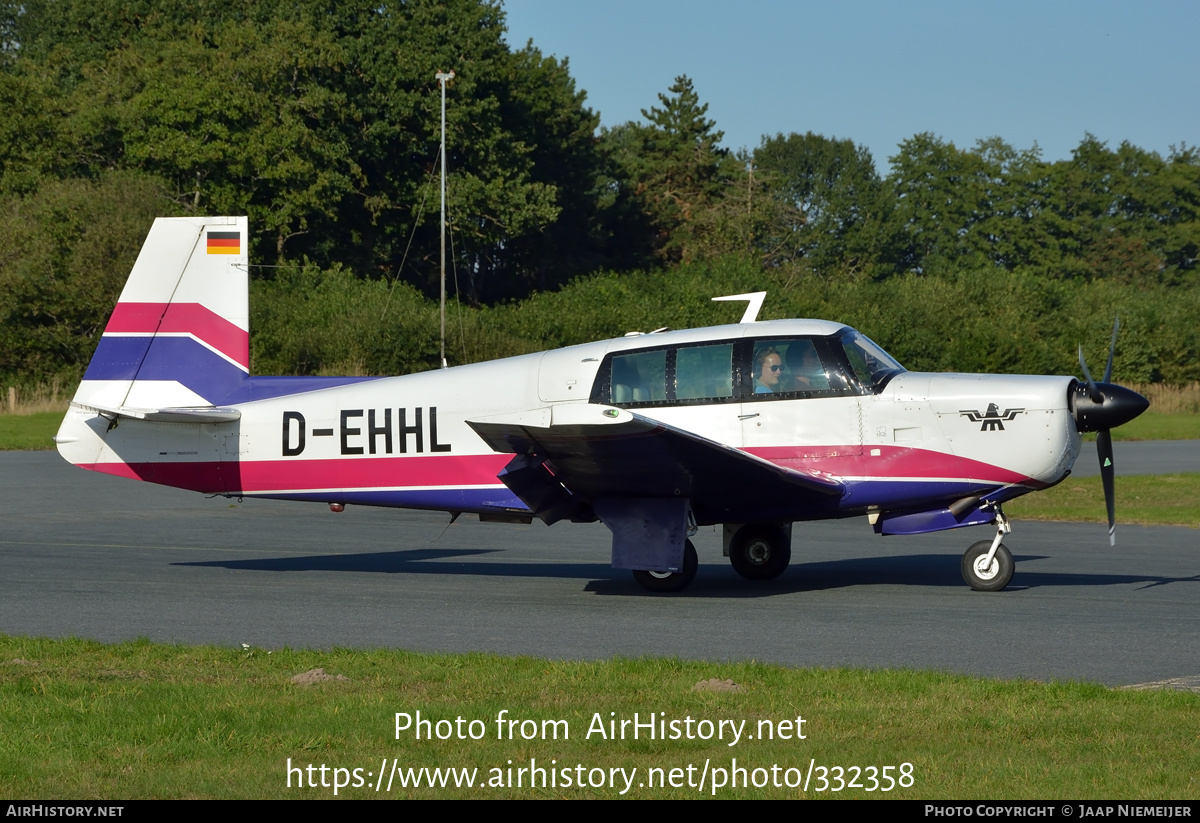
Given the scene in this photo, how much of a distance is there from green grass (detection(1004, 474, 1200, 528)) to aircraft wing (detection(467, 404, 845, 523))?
9462 millimetres

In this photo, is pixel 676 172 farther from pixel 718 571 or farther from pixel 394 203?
pixel 718 571

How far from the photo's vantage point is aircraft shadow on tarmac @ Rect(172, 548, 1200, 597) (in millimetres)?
11734

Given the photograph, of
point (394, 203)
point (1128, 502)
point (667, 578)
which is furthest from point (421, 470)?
point (394, 203)

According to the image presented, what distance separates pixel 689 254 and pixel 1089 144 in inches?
1633

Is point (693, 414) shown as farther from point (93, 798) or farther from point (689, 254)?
point (689, 254)

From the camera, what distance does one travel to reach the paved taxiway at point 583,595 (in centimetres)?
859

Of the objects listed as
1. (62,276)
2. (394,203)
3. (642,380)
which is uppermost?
(394,203)

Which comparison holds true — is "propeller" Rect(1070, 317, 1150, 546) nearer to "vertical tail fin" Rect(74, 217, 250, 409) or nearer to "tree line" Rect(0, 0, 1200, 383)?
"vertical tail fin" Rect(74, 217, 250, 409)

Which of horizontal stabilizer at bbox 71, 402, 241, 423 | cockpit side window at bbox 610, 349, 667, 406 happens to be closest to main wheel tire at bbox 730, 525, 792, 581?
cockpit side window at bbox 610, 349, 667, 406

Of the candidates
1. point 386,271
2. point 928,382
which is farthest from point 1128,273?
point 928,382

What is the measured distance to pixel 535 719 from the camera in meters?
6.21

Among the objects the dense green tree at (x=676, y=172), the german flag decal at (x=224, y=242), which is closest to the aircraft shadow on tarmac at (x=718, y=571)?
the german flag decal at (x=224, y=242)

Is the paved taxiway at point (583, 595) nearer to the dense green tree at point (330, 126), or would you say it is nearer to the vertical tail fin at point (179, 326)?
the vertical tail fin at point (179, 326)

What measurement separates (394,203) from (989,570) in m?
51.5
